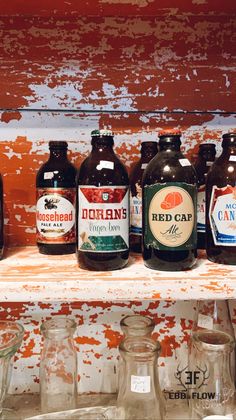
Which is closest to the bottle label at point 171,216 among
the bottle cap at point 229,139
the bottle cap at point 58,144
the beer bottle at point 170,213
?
the beer bottle at point 170,213

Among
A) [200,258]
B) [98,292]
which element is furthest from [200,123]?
[98,292]

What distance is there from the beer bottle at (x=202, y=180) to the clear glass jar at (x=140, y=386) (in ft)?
0.72

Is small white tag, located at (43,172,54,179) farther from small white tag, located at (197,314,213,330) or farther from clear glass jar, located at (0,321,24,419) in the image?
small white tag, located at (197,314,213,330)

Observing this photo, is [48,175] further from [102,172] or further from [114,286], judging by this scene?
[114,286]

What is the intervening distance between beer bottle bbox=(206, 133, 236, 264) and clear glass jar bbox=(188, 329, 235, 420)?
18 cm

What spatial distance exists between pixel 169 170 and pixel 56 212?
0.75 feet

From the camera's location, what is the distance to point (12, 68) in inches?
37.2

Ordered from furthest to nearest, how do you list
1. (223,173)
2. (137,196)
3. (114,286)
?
1. (137,196)
2. (223,173)
3. (114,286)

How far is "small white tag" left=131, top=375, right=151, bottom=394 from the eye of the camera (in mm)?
786

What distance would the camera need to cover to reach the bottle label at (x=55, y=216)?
834mm

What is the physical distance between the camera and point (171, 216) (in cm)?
71

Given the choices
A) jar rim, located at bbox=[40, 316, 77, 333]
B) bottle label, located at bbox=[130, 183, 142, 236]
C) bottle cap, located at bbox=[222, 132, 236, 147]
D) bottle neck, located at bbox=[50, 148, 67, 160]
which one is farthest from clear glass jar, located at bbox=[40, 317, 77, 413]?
bottle cap, located at bbox=[222, 132, 236, 147]

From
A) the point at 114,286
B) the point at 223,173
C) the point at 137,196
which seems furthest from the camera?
the point at 137,196

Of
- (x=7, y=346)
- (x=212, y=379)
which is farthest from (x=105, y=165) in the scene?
(x=212, y=379)
